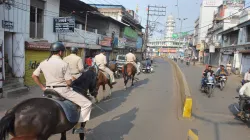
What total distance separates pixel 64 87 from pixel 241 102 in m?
5.96

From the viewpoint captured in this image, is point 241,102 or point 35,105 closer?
point 35,105

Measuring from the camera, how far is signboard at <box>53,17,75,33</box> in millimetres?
12367

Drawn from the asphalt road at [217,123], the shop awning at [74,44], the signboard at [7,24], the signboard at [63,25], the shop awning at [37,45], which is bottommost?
the asphalt road at [217,123]

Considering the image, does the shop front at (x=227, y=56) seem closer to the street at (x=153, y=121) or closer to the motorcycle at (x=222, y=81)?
the motorcycle at (x=222, y=81)

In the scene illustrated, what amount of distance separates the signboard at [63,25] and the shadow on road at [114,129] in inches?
285

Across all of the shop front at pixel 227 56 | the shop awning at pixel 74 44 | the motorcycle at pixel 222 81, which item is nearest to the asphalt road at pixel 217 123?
the motorcycle at pixel 222 81

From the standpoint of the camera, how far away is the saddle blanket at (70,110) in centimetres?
369

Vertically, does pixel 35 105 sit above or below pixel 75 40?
below

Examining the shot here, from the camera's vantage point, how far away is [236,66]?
2717cm

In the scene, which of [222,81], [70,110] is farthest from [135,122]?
[222,81]

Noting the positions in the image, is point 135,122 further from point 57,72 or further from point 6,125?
point 6,125

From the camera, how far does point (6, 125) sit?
300 cm

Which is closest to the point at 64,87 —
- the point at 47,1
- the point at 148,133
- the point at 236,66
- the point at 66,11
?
the point at 148,133

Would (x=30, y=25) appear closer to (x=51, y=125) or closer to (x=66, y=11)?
(x=66, y=11)
